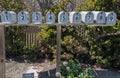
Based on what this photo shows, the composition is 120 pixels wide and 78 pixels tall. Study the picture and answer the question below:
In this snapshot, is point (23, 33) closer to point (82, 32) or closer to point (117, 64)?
point (82, 32)

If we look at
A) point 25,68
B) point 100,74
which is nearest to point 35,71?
point 25,68

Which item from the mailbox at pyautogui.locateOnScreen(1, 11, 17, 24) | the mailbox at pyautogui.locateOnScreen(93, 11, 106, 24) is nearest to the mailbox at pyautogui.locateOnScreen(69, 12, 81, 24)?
the mailbox at pyautogui.locateOnScreen(93, 11, 106, 24)

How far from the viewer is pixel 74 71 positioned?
7691 millimetres

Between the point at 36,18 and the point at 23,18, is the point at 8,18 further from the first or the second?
the point at 36,18

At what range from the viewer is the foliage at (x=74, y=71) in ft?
24.3

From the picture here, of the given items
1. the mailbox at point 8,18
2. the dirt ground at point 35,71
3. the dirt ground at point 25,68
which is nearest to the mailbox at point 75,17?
the mailbox at point 8,18

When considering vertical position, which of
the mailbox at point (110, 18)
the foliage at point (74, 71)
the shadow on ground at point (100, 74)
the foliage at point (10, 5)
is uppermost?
the foliage at point (10, 5)

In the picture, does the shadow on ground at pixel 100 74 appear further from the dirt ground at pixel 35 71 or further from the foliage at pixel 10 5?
the foliage at pixel 10 5

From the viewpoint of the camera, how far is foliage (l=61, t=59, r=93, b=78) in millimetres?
7409

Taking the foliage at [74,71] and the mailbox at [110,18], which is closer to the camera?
the mailbox at [110,18]

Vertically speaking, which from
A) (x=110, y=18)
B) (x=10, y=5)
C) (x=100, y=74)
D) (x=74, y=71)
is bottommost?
(x=100, y=74)

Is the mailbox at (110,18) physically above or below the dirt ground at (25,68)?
above

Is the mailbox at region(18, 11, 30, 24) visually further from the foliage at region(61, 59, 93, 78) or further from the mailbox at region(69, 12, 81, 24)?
the foliage at region(61, 59, 93, 78)

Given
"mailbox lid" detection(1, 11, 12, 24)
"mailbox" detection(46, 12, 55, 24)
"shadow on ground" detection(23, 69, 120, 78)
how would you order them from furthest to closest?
"shadow on ground" detection(23, 69, 120, 78), "mailbox" detection(46, 12, 55, 24), "mailbox lid" detection(1, 11, 12, 24)
